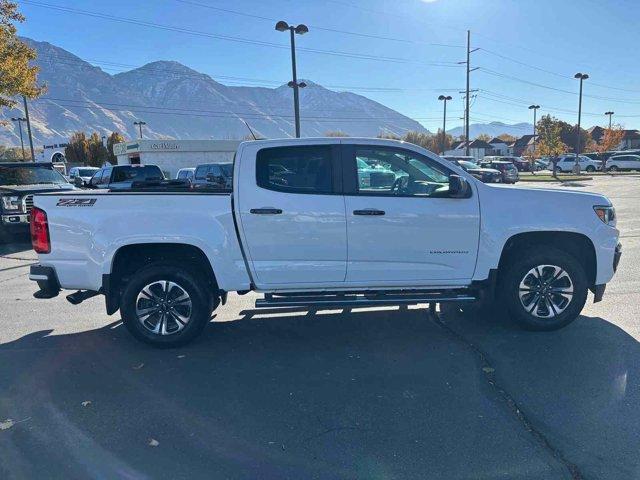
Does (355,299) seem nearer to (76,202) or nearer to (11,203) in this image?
(76,202)

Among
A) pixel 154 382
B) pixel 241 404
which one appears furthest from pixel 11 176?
pixel 241 404

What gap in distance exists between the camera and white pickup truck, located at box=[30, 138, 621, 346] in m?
4.46

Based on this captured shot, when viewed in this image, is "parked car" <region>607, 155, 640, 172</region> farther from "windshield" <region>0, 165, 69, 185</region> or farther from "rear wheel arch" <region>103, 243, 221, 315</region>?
"rear wheel arch" <region>103, 243, 221, 315</region>

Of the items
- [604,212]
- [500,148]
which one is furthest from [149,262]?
[500,148]

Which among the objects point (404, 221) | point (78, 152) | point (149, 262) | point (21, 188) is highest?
point (78, 152)

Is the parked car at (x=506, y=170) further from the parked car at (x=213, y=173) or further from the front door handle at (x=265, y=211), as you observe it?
the front door handle at (x=265, y=211)

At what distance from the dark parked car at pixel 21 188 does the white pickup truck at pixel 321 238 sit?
20.8ft

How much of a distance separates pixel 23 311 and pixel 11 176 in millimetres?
6316

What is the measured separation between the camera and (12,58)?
15398mm

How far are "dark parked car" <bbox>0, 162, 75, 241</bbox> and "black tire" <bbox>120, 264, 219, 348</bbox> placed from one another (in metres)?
6.51

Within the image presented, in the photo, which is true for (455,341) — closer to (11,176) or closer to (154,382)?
(154,382)

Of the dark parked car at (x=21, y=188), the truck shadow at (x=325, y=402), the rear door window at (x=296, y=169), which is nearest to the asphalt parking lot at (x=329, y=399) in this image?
the truck shadow at (x=325, y=402)

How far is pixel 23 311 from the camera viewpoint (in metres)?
5.99

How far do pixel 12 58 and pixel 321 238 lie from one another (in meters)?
16.1
